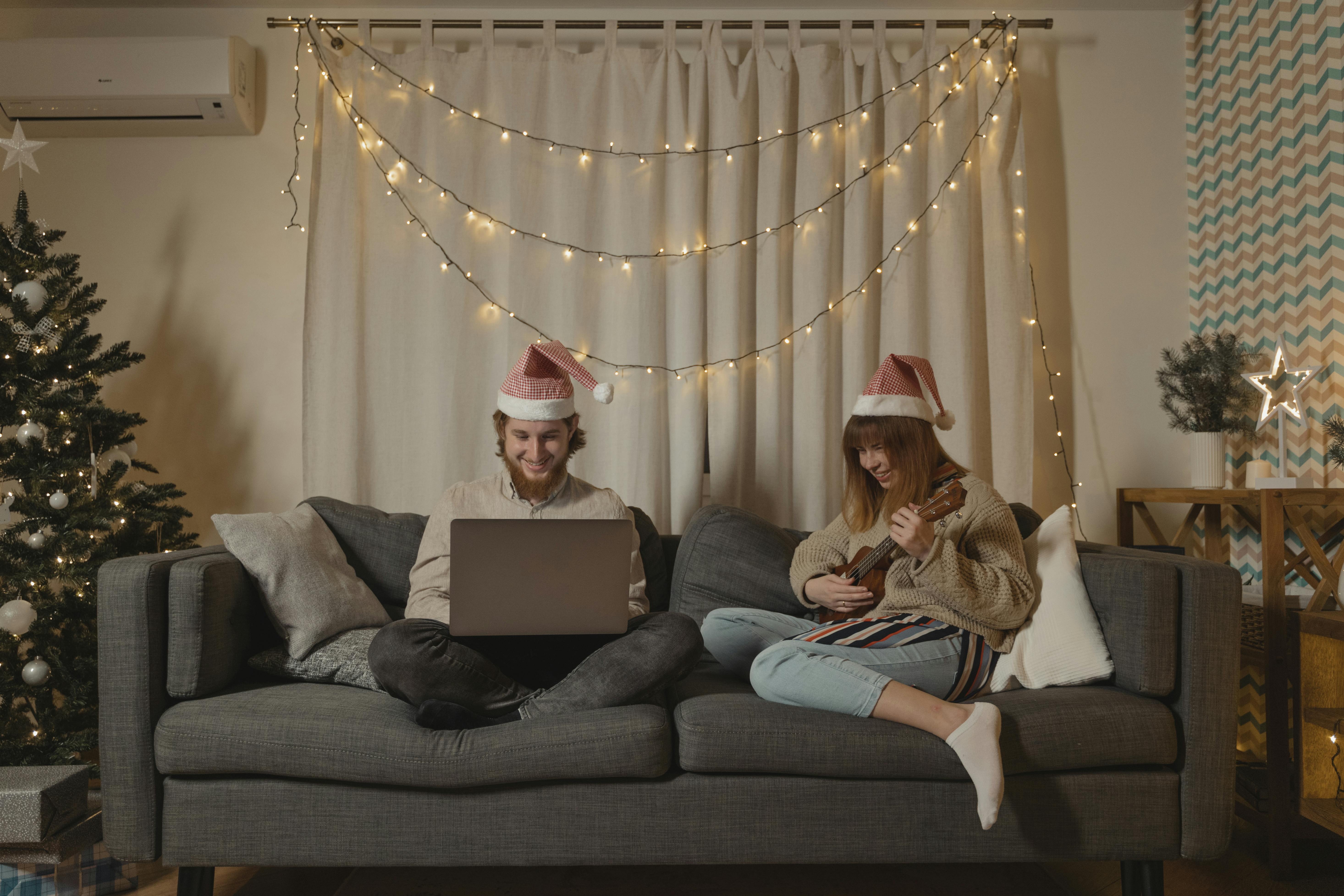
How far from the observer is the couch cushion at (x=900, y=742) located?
4.88 ft

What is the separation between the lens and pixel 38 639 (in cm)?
206

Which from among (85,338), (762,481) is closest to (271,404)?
(85,338)

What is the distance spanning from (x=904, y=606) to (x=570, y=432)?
2.86 ft

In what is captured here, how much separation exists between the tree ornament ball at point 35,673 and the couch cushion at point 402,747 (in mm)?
731

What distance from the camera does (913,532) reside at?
165cm

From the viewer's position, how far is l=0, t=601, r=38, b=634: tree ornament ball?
6.28 feet

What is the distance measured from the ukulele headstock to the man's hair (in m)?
0.81

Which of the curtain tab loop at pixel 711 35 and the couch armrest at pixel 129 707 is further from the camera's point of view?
the curtain tab loop at pixel 711 35

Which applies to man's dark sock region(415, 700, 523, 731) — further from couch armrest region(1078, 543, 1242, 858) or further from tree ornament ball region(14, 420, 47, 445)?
tree ornament ball region(14, 420, 47, 445)

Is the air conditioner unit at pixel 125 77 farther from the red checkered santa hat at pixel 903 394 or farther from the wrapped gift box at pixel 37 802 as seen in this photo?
the red checkered santa hat at pixel 903 394

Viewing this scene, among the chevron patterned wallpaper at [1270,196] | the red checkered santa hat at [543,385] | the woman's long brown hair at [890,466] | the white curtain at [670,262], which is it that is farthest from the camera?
the white curtain at [670,262]

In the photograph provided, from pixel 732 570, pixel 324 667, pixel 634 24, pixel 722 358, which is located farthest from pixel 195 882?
pixel 634 24

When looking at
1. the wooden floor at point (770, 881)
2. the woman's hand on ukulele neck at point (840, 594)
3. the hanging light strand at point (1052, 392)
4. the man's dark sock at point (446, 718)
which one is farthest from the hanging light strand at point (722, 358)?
the wooden floor at point (770, 881)

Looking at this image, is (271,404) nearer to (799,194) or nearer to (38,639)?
(38,639)
